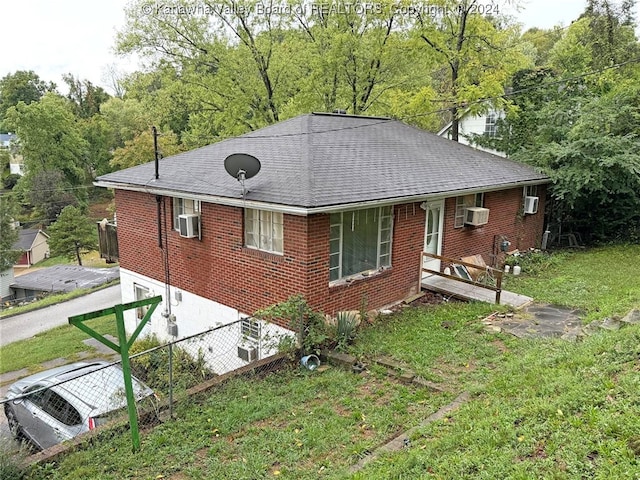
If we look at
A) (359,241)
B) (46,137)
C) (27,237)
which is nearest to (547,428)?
(359,241)

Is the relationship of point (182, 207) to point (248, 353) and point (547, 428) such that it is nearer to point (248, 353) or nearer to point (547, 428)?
point (248, 353)

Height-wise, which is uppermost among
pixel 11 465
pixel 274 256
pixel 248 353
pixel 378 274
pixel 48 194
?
pixel 274 256

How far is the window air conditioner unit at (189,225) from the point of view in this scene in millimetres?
9344

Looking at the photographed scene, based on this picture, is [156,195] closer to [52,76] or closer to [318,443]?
[318,443]

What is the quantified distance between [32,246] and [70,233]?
1125cm

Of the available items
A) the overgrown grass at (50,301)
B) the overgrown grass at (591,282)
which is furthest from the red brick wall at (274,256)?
the overgrown grass at (50,301)

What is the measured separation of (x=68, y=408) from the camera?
697cm

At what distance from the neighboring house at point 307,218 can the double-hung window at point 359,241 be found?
2cm

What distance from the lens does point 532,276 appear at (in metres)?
11.9

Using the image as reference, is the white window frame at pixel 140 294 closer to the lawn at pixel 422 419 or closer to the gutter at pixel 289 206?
the gutter at pixel 289 206

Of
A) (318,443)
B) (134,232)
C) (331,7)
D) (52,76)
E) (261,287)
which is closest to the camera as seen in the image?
(318,443)

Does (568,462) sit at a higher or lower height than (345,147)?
lower

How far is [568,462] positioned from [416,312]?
5623 mm

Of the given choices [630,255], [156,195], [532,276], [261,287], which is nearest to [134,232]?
[156,195]
